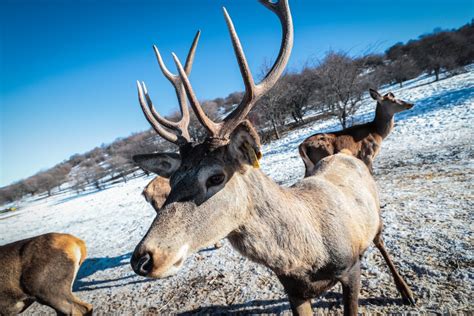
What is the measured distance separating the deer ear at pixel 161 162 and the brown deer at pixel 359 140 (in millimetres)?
5759

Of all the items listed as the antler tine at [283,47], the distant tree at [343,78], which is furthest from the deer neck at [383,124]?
the antler tine at [283,47]

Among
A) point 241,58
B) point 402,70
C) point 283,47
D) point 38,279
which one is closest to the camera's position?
point 241,58

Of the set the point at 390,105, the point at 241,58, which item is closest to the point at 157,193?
the point at 241,58

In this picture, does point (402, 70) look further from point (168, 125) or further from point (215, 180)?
point (215, 180)

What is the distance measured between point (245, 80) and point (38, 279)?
5052mm

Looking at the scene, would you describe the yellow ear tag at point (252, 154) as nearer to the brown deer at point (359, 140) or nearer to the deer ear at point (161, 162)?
the deer ear at point (161, 162)

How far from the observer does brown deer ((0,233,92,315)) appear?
4113 mm

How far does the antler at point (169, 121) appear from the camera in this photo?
2.83 m

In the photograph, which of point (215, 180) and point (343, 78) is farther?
point (343, 78)

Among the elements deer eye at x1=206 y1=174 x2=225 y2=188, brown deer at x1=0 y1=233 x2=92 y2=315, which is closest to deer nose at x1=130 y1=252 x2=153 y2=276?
deer eye at x1=206 y1=174 x2=225 y2=188

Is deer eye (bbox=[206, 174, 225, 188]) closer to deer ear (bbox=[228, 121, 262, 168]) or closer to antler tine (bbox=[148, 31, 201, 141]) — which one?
deer ear (bbox=[228, 121, 262, 168])

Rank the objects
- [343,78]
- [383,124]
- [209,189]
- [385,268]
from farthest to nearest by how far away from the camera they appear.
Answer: [343,78] → [383,124] → [385,268] → [209,189]

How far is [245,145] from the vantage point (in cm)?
204

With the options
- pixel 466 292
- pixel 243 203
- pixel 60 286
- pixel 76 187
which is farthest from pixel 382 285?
pixel 76 187
